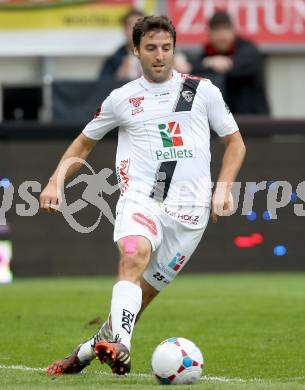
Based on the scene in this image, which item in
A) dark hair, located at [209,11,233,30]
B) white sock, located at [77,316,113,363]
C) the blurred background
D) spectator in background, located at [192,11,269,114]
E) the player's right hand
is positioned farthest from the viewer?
spectator in background, located at [192,11,269,114]

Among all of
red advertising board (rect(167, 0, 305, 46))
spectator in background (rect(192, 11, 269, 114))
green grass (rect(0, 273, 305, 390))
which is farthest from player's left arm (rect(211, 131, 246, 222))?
red advertising board (rect(167, 0, 305, 46))

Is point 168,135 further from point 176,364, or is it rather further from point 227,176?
point 176,364

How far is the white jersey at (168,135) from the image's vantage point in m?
9.20

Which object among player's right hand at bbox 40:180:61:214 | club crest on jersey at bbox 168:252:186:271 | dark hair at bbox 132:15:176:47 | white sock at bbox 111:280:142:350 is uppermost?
dark hair at bbox 132:15:176:47

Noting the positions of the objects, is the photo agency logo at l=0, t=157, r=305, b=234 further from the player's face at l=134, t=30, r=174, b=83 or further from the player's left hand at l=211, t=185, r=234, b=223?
the player's left hand at l=211, t=185, r=234, b=223

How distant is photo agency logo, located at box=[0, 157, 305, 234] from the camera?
17.0 m

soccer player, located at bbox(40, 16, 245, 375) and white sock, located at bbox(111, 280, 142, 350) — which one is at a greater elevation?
soccer player, located at bbox(40, 16, 245, 375)

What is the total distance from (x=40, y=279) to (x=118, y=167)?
8150 millimetres

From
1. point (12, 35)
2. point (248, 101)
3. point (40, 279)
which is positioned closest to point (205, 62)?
point (248, 101)

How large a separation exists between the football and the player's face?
1769mm

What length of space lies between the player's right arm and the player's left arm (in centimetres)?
92

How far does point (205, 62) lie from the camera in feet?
59.2

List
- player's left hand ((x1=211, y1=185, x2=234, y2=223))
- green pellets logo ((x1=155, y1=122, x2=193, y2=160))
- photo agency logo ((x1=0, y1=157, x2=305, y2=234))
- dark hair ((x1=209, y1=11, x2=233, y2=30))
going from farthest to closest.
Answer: dark hair ((x1=209, y1=11, x2=233, y2=30))
photo agency logo ((x1=0, y1=157, x2=305, y2=234))
green pellets logo ((x1=155, y1=122, x2=193, y2=160))
player's left hand ((x1=211, y1=185, x2=234, y2=223))

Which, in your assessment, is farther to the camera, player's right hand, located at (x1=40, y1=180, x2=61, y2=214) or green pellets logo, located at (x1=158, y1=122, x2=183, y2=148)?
green pellets logo, located at (x1=158, y1=122, x2=183, y2=148)
